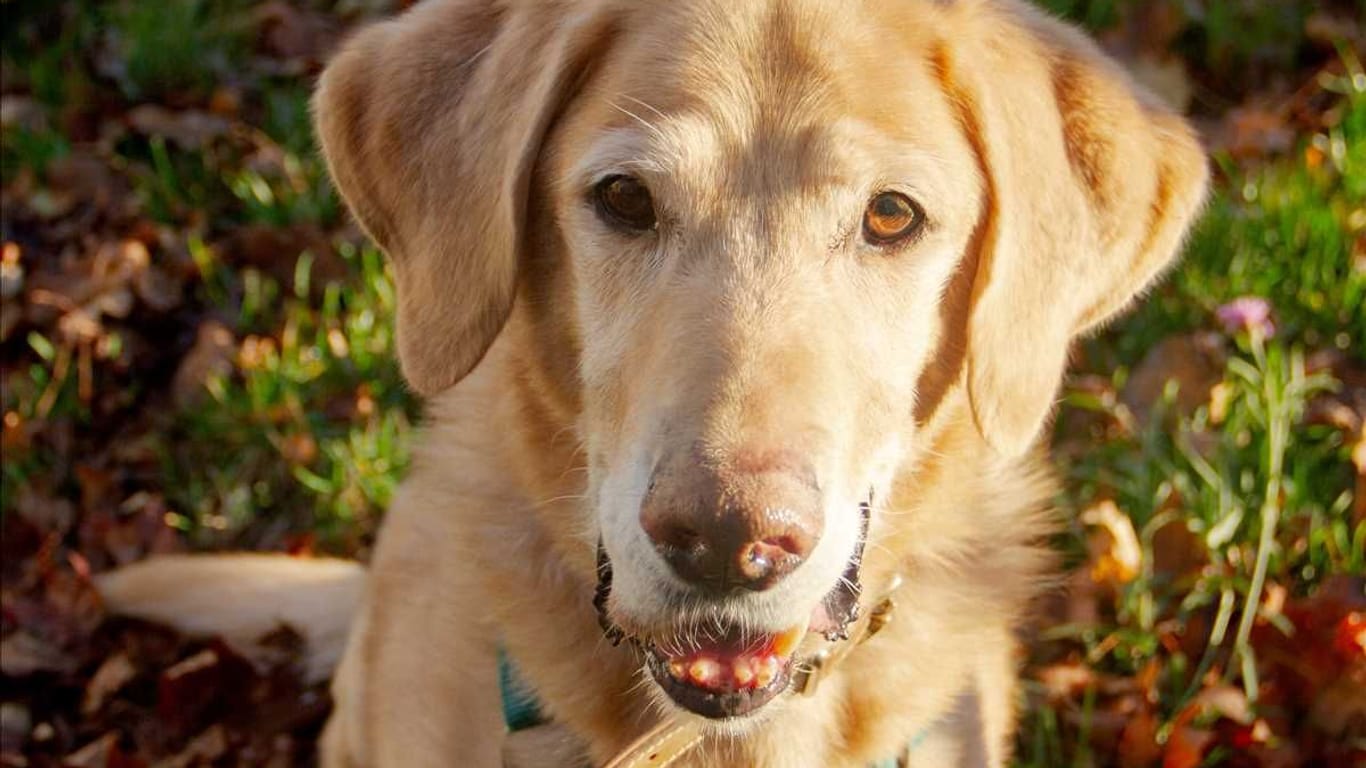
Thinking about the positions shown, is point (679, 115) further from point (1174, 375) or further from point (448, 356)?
point (1174, 375)

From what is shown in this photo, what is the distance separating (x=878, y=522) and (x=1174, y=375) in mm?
1798

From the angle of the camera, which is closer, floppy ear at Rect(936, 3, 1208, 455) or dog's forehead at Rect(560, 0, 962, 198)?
dog's forehead at Rect(560, 0, 962, 198)

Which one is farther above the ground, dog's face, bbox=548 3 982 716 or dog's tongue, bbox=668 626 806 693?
dog's face, bbox=548 3 982 716

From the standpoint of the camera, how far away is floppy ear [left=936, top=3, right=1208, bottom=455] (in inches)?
98.0

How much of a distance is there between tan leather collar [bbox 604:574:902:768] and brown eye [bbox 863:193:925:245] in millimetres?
719

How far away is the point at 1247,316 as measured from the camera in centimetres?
375

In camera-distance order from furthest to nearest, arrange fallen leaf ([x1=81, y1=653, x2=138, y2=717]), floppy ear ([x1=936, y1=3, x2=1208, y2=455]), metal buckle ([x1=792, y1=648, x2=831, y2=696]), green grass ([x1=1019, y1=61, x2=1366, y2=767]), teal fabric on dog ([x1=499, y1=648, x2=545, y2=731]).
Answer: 1. fallen leaf ([x1=81, y1=653, x2=138, y2=717])
2. green grass ([x1=1019, y1=61, x2=1366, y2=767])
3. teal fabric on dog ([x1=499, y1=648, x2=545, y2=731])
4. metal buckle ([x1=792, y1=648, x2=831, y2=696])
5. floppy ear ([x1=936, y1=3, x2=1208, y2=455])

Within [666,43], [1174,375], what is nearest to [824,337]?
[666,43]

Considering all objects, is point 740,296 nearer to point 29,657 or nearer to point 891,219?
point 891,219

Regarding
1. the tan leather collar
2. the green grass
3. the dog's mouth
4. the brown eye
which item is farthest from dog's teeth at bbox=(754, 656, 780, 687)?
the green grass

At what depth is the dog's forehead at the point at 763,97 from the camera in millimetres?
2354

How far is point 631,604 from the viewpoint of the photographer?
227 centimetres

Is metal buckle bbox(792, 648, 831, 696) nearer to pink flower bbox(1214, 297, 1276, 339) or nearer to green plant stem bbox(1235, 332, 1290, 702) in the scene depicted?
green plant stem bbox(1235, 332, 1290, 702)

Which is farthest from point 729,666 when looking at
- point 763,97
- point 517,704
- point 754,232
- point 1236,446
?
point 1236,446
